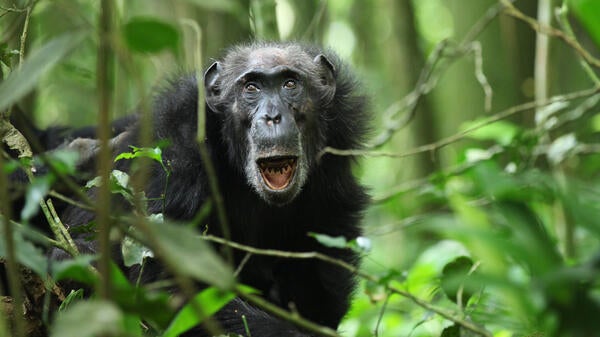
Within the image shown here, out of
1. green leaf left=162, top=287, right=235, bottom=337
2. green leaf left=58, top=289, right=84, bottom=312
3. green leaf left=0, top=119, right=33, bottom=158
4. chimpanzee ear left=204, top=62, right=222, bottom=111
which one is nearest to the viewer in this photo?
green leaf left=162, top=287, right=235, bottom=337

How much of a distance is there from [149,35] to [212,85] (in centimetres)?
341

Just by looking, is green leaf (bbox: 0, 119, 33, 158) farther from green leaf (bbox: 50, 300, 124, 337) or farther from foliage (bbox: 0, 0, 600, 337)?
green leaf (bbox: 50, 300, 124, 337)

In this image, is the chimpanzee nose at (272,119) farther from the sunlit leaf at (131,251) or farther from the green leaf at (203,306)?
the green leaf at (203,306)

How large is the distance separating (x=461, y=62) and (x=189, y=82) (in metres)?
3.97

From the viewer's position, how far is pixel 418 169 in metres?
8.96

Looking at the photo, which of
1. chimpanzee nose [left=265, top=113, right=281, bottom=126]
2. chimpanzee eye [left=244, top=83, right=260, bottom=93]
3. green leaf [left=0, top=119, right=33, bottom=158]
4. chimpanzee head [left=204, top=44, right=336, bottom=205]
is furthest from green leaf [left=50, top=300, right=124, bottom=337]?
chimpanzee eye [left=244, top=83, right=260, bottom=93]

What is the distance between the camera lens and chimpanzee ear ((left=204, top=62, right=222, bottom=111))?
209 inches

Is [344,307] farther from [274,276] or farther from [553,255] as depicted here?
[553,255]

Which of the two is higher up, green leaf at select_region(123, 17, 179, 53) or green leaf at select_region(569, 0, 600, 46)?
green leaf at select_region(569, 0, 600, 46)

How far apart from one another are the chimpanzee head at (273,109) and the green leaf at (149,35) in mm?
2629

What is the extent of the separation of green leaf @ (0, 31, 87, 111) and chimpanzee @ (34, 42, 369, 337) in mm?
2632

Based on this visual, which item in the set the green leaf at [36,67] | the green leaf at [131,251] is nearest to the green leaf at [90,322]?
the green leaf at [36,67]

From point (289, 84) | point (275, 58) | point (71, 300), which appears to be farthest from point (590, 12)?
point (275, 58)

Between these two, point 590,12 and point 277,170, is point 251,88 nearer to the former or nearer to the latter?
point 277,170
